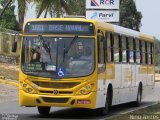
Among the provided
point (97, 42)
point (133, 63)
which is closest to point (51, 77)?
point (97, 42)

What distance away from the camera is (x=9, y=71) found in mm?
42719

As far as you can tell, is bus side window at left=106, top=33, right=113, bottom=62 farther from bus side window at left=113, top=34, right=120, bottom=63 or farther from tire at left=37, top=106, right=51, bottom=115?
tire at left=37, top=106, right=51, bottom=115

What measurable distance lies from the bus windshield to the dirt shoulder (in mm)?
20962

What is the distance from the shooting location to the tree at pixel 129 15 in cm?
9075

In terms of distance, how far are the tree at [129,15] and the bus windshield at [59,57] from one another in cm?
7182

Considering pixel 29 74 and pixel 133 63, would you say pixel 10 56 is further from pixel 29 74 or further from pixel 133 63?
pixel 29 74

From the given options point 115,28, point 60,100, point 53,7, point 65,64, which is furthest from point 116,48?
point 53,7

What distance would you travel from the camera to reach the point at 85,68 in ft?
60.3

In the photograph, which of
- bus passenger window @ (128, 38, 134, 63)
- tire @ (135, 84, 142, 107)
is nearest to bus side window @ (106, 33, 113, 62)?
bus passenger window @ (128, 38, 134, 63)

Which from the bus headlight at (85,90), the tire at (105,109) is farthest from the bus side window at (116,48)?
the bus headlight at (85,90)

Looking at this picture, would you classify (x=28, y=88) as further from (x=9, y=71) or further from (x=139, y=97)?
(x=9, y=71)

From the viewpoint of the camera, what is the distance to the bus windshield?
18359 mm

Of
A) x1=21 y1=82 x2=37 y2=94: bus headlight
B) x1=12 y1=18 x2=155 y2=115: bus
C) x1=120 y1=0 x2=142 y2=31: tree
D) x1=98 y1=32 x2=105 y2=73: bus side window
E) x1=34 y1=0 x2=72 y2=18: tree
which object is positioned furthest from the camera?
x1=120 y1=0 x2=142 y2=31: tree

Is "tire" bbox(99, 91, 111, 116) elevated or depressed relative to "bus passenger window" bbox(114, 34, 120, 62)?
depressed
